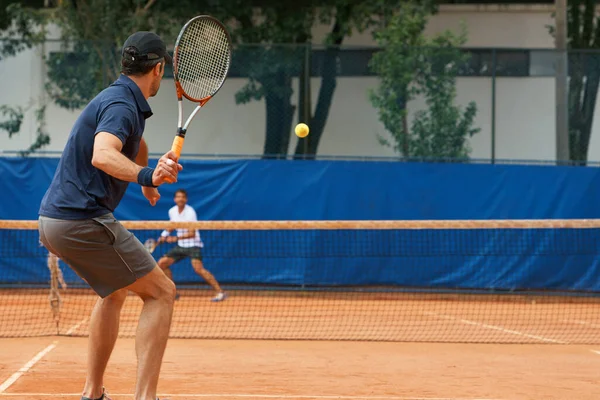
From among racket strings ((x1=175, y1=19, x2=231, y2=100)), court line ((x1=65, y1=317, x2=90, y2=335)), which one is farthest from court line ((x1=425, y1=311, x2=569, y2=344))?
racket strings ((x1=175, y1=19, x2=231, y2=100))

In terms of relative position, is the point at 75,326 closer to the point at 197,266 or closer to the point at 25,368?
the point at 197,266

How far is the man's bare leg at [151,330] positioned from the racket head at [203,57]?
1149 mm

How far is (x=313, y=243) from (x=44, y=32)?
514 cm

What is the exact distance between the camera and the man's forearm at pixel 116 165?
388 centimetres

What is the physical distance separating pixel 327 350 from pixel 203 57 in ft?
10.5

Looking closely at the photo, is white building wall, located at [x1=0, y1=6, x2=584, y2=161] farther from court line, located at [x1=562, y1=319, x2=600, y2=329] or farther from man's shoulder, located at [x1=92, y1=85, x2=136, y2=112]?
man's shoulder, located at [x1=92, y1=85, x2=136, y2=112]

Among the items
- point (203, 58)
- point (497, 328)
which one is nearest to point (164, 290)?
point (203, 58)

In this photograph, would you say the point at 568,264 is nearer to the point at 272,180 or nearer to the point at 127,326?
the point at 272,180

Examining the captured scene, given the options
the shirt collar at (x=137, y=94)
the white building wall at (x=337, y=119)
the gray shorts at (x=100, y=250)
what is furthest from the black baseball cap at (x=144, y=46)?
the white building wall at (x=337, y=119)

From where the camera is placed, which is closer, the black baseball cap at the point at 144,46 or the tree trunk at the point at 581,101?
the black baseball cap at the point at 144,46

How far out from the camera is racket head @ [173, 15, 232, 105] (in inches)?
198

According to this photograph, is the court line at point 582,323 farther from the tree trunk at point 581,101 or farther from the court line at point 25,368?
the court line at point 25,368

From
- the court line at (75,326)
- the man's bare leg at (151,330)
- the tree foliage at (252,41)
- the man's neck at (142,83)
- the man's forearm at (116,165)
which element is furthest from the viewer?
the tree foliage at (252,41)

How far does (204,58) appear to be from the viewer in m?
5.20
